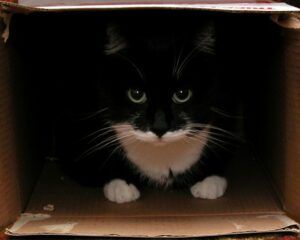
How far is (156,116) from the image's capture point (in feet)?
3.38

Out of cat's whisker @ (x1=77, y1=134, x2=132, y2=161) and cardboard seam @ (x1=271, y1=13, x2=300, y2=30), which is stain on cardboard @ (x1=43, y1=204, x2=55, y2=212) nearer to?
cat's whisker @ (x1=77, y1=134, x2=132, y2=161)

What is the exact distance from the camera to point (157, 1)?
1040 mm

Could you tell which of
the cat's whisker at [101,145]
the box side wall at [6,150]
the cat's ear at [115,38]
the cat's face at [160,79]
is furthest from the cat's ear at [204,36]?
the box side wall at [6,150]

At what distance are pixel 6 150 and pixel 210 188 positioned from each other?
0.46 m

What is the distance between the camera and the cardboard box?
96cm

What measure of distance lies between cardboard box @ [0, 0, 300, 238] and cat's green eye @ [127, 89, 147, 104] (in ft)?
0.58

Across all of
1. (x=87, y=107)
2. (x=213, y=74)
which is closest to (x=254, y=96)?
(x=213, y=74)

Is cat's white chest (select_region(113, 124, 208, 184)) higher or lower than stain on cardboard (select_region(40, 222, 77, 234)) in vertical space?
higher

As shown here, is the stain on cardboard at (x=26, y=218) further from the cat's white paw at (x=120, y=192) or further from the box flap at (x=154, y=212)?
the cat's white paw at (x=120, y=192)

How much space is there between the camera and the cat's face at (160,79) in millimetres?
1044

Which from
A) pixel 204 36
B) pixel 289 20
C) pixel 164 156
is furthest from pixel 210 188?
pixel 289 20

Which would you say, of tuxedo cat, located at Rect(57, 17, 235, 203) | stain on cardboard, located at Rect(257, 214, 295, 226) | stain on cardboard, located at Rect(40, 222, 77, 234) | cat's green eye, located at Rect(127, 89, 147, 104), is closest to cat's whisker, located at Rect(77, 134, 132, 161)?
tuxedo cat, located at Rect(57, 17, 235, 203)

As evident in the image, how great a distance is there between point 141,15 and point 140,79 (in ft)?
0.65

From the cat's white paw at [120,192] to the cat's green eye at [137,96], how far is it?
0.71 ft
